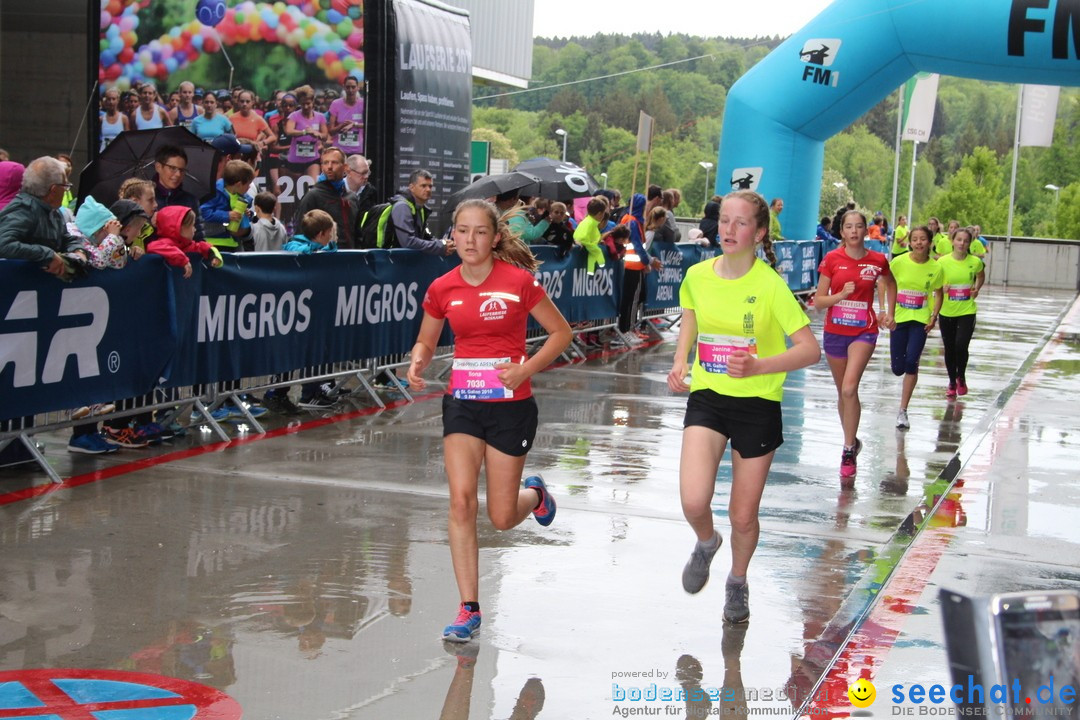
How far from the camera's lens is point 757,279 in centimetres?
570

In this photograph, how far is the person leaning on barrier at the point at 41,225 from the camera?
7.69m

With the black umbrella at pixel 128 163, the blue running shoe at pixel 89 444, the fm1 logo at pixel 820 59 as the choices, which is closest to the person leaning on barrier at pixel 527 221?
the black umbrella at pixel 128 163

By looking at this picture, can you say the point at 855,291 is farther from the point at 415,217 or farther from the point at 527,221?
the point at 527,221

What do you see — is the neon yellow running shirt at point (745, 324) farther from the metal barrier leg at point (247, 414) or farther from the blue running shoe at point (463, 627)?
the metal barrier leg at point (247, 414)

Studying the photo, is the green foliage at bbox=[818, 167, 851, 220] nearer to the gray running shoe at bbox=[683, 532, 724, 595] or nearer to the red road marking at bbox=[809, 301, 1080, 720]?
the red road marking at bbox=[809, 301, 1080, 720]

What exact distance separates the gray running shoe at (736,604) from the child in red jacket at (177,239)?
492 cm

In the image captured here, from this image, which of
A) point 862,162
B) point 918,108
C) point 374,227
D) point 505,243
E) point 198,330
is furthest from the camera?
point 862,162

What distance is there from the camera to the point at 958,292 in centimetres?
1448

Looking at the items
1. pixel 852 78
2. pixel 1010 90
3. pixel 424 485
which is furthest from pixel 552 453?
pixel 1010 90

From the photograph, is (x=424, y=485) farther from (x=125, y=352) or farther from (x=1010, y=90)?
(x=1010, y=90)

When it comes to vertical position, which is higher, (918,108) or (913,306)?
(918,108)

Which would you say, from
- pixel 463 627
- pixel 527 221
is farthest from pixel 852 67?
pixel 463 627

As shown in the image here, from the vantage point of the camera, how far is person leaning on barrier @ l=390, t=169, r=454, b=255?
11703 mm

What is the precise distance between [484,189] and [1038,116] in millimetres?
33733
